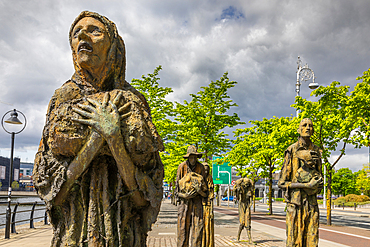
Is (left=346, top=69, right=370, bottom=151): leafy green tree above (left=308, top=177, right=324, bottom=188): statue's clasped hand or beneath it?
above

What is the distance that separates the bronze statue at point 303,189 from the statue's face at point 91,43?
182 inches

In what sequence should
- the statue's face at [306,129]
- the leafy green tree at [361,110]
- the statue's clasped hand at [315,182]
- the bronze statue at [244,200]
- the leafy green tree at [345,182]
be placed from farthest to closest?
1. the leafy green tree at [345,182]
2. the leafy green tree at [361,110]
3. the bronze statue at [244,200]
4. the statue's face at [306,129]
5. the statue's clasped hand at [315,182]

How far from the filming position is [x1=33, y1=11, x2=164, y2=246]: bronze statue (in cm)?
194

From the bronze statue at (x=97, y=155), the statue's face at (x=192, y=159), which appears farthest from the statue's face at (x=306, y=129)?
the bronze statue at (x=97, y=155)

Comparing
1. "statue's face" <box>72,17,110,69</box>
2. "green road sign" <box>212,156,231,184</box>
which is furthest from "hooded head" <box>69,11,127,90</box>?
"green road sign" <box>212,156,231,184</box>

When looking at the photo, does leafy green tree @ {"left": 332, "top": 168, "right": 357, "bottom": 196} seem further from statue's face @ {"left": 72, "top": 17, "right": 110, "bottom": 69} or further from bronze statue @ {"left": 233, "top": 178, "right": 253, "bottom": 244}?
statue's face @ {"left": 72, "top": 17, "right": 110, "bottom": 69}

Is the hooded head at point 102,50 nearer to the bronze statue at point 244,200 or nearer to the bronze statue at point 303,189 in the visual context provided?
→ the bronze statue at point 303,189

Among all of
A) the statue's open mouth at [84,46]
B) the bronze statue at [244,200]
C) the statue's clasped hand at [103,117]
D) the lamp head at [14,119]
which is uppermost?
the lamp head at [14,119]

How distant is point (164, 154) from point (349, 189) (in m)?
54.6

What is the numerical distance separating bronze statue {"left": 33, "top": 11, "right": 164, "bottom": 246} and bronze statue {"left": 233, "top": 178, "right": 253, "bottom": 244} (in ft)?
32.5

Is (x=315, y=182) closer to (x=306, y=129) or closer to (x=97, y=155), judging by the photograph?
(x=306, y=129)

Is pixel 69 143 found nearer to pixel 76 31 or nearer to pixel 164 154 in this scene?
pixel 76 31

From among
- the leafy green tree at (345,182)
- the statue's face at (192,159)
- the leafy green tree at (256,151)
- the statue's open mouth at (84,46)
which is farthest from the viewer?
the leafy green tree at (345,182)

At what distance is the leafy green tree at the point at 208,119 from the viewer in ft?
60.8
